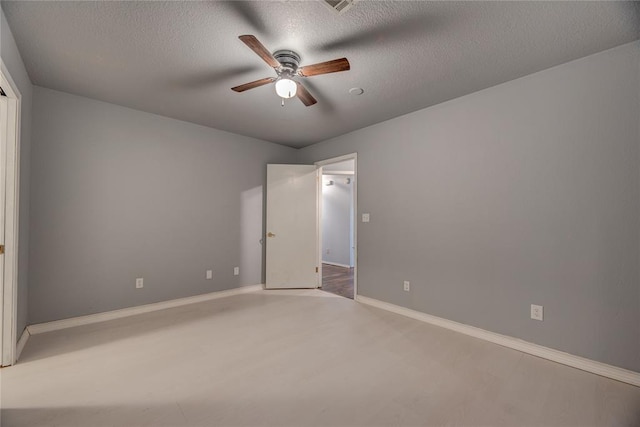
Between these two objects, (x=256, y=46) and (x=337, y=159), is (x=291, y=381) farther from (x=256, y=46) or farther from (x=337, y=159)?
(x=337, y=159)

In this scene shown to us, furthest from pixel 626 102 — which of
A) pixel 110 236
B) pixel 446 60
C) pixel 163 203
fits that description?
pixel 110 236

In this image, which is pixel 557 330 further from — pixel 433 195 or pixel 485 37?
pixel 485 37

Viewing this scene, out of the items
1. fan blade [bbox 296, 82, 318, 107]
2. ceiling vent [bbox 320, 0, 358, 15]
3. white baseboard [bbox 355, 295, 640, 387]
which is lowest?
white baseboard [bbox 355, 295, 640, 387]

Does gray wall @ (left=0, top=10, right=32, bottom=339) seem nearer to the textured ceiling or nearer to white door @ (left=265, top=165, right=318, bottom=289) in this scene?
the textured ceiling

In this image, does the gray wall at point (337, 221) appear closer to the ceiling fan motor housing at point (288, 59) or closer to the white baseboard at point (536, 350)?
the white baseboard at point (536, 350)

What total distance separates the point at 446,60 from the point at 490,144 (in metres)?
0.93

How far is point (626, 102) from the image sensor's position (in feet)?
6.23

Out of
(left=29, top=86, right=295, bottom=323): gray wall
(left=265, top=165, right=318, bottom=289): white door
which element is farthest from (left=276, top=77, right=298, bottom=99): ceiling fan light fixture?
(left=265, top=165, right=318, bottom=289): white door

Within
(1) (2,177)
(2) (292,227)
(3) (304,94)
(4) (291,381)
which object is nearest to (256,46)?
(3) (304,94)

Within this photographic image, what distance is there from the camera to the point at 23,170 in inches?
89.3

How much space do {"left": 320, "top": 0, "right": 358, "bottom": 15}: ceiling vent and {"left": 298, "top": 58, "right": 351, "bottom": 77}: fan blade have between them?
263mm

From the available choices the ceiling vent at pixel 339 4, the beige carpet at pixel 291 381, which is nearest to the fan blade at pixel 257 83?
the ceiling vent at pixel 339 4

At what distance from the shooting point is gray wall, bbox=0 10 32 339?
1.98m

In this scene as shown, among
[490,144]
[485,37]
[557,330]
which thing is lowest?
[557,330]
